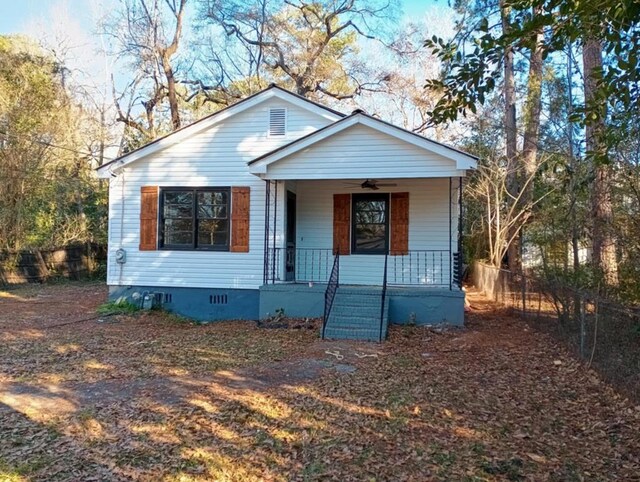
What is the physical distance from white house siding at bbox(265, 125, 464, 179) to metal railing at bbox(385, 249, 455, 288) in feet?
7.48

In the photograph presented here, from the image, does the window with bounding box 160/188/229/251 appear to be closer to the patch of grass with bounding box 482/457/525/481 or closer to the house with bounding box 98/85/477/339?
the house with bounding box 98/85/477/339

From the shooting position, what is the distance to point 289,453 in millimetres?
3961

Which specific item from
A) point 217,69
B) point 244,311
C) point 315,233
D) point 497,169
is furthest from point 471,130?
point 217,69

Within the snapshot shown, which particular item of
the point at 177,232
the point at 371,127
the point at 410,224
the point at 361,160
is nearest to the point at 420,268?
the point at 410,224

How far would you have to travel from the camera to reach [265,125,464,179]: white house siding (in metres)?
9.50

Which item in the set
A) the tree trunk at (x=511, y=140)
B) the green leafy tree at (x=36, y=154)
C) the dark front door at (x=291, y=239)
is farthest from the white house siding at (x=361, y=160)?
the green leafy tree at (x=36, y=154)

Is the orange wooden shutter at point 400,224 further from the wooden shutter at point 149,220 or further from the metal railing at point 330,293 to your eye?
the wooden shutter at point 149,220

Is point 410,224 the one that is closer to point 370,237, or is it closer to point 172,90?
point 370,237

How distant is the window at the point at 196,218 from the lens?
440 inches

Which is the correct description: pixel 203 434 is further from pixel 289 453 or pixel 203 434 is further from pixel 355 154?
pixel 355 154

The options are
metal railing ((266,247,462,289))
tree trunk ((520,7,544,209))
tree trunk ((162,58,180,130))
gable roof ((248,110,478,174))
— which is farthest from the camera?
tree trunk ((162,58,180,130))

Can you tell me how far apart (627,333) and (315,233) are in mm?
7374

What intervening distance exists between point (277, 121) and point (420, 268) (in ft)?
15.2

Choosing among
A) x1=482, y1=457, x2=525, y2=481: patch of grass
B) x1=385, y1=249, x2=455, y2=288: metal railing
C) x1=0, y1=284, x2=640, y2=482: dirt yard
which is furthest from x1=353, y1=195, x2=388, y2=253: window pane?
x1=482, y1=457, x2=525, y2=481: patch of grass
